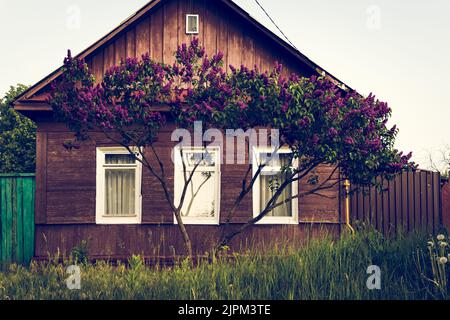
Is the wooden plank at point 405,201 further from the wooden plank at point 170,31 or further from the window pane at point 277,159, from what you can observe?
the wooden plank at point 170,31

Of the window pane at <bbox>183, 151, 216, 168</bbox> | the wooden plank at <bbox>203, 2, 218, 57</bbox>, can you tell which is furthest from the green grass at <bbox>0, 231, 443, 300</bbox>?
the wooden plank at <bbox>203, 2, 218, 57</bbox>

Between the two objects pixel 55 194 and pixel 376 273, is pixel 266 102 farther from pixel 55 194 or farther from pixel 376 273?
pixel 55 194

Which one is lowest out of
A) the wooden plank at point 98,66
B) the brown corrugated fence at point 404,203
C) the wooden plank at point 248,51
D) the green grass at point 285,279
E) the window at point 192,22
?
the green grass at point 285,279

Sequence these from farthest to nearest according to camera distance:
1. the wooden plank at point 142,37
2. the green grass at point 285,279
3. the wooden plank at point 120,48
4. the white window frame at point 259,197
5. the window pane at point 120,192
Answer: the wooden plank at point 142,37
the wooden plank at point 120,48
the window pane at point 120,192
the white window frame at point 259,197
the green grass at point 285,279

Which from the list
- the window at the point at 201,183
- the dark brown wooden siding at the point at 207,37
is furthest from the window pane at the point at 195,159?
the dark brown wooden siding at the point at 207,37

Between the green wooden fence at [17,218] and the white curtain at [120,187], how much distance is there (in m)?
2.00

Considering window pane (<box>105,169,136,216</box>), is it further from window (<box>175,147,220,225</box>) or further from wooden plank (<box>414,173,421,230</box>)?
wooden plank (<box>414,173,421,230</box>)

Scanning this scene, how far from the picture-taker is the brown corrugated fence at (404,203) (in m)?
11.2

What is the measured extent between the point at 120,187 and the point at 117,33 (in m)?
3.66

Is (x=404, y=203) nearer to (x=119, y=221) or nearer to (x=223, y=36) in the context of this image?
(x=223, y=36)

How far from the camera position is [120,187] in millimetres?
10977

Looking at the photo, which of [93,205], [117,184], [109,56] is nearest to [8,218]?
[93,205]

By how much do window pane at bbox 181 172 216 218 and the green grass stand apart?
3442mm

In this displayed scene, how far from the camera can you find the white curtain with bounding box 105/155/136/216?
10953 mm
